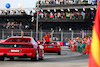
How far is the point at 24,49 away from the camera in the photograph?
11914 mm

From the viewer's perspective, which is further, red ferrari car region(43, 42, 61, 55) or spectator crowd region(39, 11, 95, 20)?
spectator crowd region(39, 11, 95, 20)

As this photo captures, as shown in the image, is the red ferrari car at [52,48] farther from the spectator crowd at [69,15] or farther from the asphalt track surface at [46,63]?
the spectator crowd at [69,15]

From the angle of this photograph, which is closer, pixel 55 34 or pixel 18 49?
pixel 18 49

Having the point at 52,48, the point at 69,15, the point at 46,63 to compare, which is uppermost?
the point at 46,63

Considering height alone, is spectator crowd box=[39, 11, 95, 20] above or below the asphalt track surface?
below

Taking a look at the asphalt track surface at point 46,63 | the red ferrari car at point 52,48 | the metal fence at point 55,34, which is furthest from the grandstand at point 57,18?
the asphalt track surface at point 46,63

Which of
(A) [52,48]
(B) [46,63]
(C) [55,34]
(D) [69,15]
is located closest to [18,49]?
(B) [46,63]

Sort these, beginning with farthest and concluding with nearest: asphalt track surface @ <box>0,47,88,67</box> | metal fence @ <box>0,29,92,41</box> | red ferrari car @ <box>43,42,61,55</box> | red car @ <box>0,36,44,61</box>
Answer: metal fence @ <box>0,29,92,41</box> < red ferrari car @ <box>43,42,61,55</box> < red car @ <box>0,36,44,61</box> < asphalt track surface @ <box>0,47,88,67</box>

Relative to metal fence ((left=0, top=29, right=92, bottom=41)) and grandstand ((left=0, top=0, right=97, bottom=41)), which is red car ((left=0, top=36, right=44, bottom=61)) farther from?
grandstand ((left=0, top=0, right=97, bottom=41))

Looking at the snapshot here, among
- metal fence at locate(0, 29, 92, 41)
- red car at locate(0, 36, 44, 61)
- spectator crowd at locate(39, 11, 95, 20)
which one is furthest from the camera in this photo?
spectator crowd at locate(39, 11, 95, 20)

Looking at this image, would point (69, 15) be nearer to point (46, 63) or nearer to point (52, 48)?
point (52, 48)

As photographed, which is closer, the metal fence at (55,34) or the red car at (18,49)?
the red car at (18,49)

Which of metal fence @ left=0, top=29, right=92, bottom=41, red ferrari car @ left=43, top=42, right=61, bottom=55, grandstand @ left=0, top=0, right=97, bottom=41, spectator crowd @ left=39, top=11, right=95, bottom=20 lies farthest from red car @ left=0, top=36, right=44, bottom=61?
spectator crowd @ left=39, top=11, right=95, bottom=20

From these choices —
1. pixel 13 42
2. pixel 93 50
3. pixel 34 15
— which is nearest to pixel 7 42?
pixel 13 42
